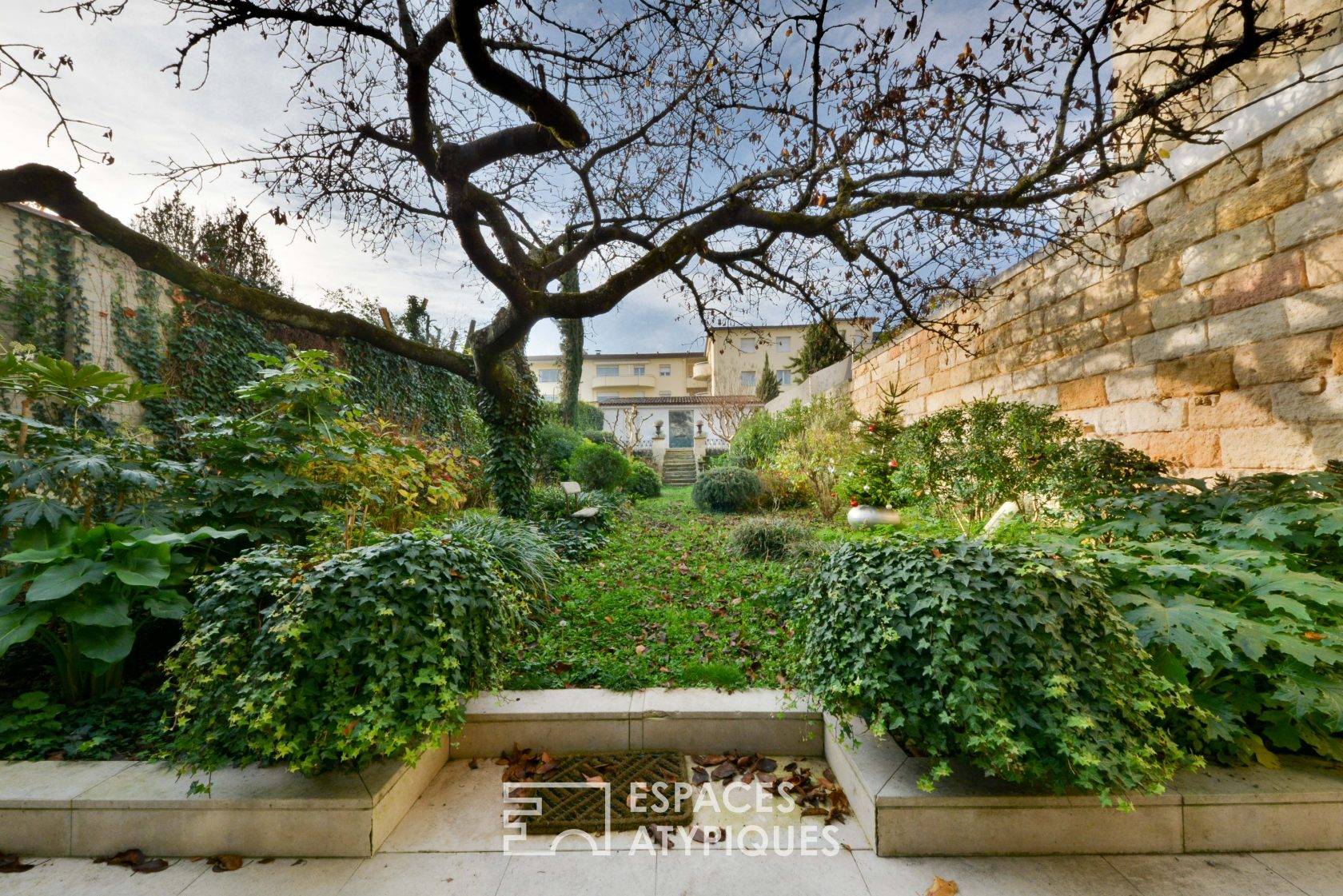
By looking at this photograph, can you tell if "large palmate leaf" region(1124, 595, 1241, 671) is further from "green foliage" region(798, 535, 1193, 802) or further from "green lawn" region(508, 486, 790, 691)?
"green lawn" region(508, 486, 790, 691)

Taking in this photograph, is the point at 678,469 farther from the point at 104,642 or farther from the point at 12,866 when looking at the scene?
the point at 12,866

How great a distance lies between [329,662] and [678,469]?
16.3m

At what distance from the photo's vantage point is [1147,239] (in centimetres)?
359

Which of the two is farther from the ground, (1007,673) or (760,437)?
(760,437)

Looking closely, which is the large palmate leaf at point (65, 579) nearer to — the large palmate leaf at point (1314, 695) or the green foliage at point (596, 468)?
the large palmate leaf at point (1314, 695)

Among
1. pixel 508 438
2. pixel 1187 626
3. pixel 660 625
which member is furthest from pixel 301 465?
pixel 1187 626

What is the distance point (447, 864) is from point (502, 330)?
4.87 m

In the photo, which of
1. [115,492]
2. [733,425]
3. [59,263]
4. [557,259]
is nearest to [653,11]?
[557,259]

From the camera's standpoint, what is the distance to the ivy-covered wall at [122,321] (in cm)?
430

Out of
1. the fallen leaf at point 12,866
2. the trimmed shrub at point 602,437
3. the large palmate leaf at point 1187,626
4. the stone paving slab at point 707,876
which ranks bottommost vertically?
the stone paving slab at point 707,876

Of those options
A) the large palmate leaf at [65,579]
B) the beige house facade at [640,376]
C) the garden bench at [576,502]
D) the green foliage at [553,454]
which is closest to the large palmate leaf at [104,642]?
the large palmate leaf at [65,579]

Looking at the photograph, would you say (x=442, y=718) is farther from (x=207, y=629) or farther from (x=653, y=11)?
(x=653, y=11)

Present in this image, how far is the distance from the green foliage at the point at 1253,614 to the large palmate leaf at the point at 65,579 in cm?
445

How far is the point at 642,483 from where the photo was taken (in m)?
11.8
